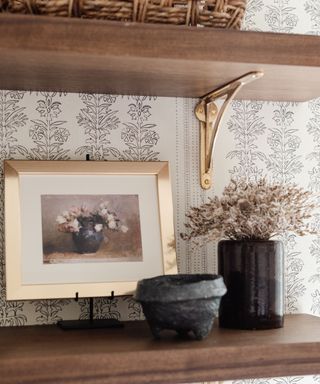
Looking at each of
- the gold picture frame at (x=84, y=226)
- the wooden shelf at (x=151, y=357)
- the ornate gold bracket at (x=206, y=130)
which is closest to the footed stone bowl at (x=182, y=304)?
the wooden shelf at (x=151, y=357)

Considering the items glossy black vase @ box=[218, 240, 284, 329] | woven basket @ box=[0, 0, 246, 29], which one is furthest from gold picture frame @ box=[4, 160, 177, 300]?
woven basket @ box=[0, 0, 246, 29]

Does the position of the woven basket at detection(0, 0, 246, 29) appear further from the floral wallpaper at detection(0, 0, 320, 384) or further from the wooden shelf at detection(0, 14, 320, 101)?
the floral wallpaper at detection(0, 0, 320, 384)

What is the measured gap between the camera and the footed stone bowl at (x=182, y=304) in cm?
92

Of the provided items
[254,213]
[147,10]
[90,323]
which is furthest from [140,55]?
[90,323]

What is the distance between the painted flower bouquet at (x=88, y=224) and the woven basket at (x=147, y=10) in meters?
0.32

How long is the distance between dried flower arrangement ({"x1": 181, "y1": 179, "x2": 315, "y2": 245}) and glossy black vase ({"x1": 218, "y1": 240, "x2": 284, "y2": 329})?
0.02 metres

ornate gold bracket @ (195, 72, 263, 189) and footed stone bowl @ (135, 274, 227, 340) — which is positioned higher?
ornate gold bracket @ (195, 72, 263, 189)

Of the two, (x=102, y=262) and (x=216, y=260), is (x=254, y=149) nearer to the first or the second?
(x=216, y=260)

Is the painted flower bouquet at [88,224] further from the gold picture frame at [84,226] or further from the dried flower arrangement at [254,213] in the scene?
the dried flower arrangement at [254,213]

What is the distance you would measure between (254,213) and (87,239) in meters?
0.27

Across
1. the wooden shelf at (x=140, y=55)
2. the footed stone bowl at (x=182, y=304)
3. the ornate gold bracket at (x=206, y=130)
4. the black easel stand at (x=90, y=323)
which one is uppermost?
the wooden shelf at (x=140, y=55)

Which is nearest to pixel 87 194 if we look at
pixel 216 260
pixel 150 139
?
pixel 150 139

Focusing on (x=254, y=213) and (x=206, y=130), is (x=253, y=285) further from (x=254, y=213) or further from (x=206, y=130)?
(x=206, y=130)

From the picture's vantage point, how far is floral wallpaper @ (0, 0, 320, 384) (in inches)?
43.3
